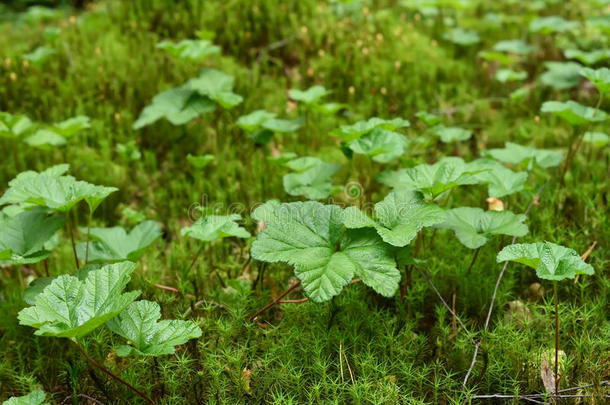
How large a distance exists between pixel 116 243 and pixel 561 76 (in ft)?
14.0

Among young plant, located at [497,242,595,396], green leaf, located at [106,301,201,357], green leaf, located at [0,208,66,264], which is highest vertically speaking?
young plant, located at [497,242,595,396]

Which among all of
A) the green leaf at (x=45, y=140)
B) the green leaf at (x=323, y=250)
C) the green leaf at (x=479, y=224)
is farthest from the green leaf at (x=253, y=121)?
the green leaf at (x=479, y=224)

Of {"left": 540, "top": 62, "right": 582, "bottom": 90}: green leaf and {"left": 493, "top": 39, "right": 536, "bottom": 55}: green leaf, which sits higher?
{"left": 493, "top": 39, "right": 536, "bottom": 55}: green leaf

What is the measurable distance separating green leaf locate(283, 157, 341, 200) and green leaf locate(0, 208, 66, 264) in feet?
4.09

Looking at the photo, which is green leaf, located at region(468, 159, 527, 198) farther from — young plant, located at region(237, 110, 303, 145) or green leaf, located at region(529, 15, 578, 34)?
green leaf, located at region(529, 15, 578, 34)

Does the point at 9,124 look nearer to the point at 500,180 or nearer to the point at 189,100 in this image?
the point at 189,100

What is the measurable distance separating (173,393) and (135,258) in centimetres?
76

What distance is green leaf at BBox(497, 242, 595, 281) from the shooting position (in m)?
1.80

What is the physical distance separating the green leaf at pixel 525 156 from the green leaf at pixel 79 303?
241cm

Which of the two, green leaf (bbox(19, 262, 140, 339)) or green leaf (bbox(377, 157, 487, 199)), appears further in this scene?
green leaf (bbox(377, 157, 487, 199))

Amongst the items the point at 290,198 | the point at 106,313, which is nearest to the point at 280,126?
the point at 290,198

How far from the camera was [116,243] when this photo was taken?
2541 mm

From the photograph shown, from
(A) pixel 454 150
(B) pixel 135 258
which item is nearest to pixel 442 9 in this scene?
(A) pixel 454 150

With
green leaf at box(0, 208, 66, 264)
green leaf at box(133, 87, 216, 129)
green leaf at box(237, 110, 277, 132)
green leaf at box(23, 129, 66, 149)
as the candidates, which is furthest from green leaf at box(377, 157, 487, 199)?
green leaf at box(23, 129, 66, 149)
